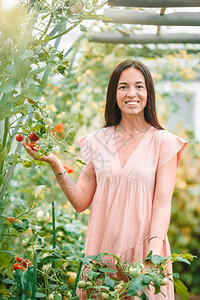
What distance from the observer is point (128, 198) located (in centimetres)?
146

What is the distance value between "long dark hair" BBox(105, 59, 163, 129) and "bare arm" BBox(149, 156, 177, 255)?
206mm

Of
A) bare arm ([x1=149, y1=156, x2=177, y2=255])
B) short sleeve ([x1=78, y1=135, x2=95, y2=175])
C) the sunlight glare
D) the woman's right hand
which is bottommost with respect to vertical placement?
bare arm ([x1=149, y1=156, x2=177, y2=255])

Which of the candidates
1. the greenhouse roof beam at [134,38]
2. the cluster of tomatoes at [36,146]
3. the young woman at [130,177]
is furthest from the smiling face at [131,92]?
the greenhouse roof beam at [134,38]

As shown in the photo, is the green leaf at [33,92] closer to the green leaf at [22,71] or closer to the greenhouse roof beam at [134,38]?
the green leaf at [22,71]

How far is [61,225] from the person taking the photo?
1.98 metres

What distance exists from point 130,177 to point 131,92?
0.30 m

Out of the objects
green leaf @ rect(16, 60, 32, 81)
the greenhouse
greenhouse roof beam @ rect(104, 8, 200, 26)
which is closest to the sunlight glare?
the greenhouse

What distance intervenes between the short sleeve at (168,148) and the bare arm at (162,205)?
17 mm

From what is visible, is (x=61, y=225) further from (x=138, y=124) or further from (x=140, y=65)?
(x=140, y=65)

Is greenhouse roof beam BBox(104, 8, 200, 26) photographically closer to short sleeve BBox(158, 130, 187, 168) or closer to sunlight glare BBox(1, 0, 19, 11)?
short sleeve BBox(158, 130, 187, 168)

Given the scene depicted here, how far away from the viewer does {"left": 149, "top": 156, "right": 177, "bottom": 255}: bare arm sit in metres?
1.37

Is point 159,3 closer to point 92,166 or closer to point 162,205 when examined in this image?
point 92,166

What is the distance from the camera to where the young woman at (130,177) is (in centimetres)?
142

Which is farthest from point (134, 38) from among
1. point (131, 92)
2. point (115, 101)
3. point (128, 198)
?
point (128, 198)
